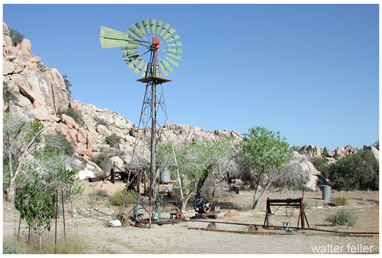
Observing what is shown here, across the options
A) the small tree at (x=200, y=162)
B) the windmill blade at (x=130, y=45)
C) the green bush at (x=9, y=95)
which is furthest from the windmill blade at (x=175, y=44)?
the green bush at (x=9, y=95)

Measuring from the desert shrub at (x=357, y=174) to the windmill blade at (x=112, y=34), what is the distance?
2813cm

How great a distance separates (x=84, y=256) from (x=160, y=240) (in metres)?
3.99

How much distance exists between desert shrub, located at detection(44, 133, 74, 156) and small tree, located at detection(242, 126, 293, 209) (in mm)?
20945

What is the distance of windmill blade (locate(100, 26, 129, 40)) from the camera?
15302mm

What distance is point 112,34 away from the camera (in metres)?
15.5

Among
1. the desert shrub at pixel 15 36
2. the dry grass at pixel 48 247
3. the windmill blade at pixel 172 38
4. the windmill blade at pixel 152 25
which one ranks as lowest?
the dry grass at pixel 48 247

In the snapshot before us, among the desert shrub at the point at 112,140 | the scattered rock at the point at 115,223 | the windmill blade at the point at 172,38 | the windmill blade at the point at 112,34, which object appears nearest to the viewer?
the windmill blade at the point at 112,34

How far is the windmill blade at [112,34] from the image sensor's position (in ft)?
50.2

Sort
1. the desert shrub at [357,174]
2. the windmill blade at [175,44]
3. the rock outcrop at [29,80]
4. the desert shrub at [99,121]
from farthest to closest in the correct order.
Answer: the desert shrub at [99,121] → the rock outcrop at [29,80] → the desert shrub at [357,174] → the windmill blade at [175,44]

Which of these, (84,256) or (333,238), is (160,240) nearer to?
(84,256)

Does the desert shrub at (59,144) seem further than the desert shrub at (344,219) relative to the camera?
Yes

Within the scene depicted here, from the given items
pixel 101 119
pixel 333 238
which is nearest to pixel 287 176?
pixel 333 238

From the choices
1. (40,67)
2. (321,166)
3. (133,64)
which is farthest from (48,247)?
(40,67)

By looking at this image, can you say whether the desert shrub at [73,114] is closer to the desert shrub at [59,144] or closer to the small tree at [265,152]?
the desert shrub at [59,144]
